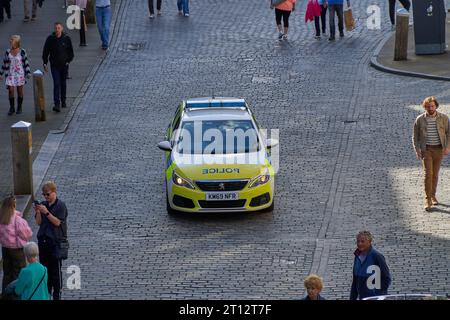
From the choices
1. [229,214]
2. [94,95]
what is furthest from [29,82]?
[229,214]

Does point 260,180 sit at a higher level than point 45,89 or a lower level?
higher

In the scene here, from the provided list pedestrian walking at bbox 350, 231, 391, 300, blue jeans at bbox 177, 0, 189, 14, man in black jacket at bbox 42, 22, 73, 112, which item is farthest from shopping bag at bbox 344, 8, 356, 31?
pedestrian walking at bbox 350, 231, 391, 300

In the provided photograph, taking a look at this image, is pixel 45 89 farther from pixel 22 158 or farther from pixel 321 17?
pixel 321 17

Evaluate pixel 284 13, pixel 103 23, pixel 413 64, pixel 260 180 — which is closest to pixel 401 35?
pixel 413 64

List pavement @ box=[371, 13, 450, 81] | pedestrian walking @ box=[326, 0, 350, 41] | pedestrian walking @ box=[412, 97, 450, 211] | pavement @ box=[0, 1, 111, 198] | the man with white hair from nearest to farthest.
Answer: the man with white hair, pedestrian walking @ box=[412, 97, 450, 211], pavement @ box=[0, 1, 111, 198], pavement @ box=[371, 13, 450, 81], pedestrian walking @ box=[326, 0, 350, 41]

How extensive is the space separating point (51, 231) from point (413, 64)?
15625mm

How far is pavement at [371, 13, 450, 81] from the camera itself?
2952cm

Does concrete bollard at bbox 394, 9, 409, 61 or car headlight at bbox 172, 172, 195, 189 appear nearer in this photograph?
car headlight at bbox 172, 172, 195, 189

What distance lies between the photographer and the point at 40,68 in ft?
102

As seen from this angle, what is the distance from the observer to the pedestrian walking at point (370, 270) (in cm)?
1465

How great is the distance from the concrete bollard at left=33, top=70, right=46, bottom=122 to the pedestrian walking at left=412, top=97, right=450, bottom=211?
359 inches

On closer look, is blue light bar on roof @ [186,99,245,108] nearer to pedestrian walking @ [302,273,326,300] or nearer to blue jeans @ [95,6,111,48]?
pedestrian walking @ [302,273,326,300]

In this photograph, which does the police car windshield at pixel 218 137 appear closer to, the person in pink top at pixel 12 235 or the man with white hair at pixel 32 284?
the person in pink top at pixel 12 235

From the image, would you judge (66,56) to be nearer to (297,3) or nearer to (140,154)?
(140,154)
